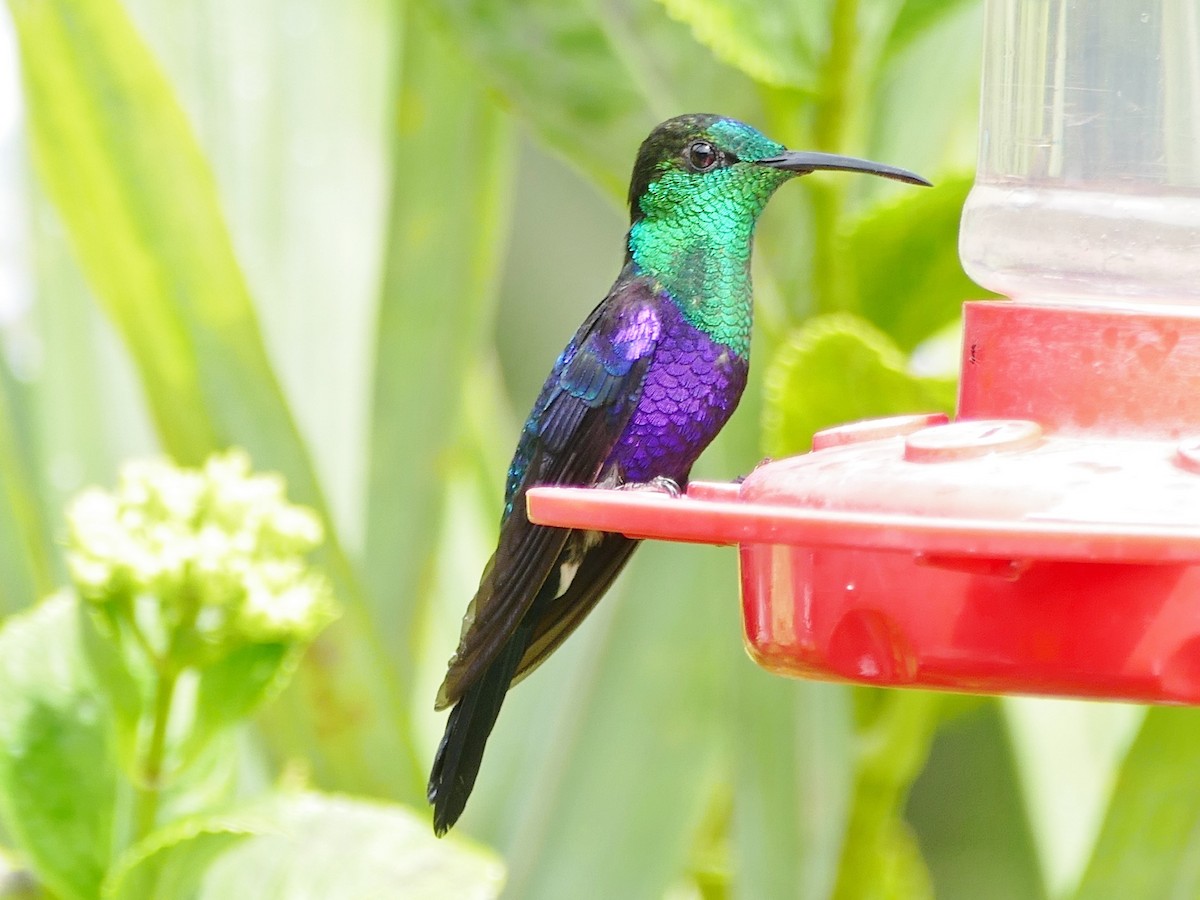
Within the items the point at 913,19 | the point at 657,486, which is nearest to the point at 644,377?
the point at 657,486

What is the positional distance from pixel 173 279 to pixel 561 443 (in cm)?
59

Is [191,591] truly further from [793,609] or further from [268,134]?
[268,134]

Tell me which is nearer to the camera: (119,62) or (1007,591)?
(1007,591)

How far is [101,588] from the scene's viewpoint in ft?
3.92

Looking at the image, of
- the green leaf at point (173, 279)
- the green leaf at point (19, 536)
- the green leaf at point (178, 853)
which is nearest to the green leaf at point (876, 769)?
the green leaf at point (173, 279)

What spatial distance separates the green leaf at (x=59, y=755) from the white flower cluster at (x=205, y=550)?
11 centimetres

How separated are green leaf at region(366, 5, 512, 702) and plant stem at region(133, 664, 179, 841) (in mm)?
641

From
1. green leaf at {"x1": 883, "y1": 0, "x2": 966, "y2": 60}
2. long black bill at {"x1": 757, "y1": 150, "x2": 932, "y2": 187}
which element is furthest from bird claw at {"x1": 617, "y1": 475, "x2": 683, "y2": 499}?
green leaf at {"x1": 883, "y1": 0, "x2": 966, "y2": 60}

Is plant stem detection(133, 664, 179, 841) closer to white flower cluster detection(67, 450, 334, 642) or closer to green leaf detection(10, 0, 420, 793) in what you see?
white flower cluster detection(67, 450, 334, 642)

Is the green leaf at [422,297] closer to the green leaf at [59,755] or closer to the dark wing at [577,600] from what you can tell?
the green leaf at [59,755]

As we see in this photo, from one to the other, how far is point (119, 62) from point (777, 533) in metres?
1.05

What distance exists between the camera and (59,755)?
4.20 ft

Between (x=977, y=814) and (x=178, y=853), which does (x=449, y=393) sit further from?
(x=977, y=814)

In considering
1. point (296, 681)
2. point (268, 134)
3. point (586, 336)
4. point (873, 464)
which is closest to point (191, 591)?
point (586, 336)
